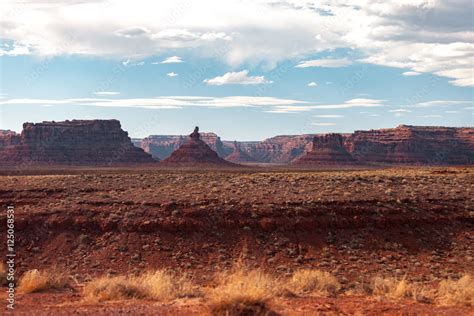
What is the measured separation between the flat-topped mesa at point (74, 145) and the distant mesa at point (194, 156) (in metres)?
10.0

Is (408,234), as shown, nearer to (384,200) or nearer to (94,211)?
(384,200)

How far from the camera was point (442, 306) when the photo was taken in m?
11.3

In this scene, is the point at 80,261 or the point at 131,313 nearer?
the point at 131,313

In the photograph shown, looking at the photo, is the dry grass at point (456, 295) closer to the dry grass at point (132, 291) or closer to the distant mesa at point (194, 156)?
the dry grass at point (132, 291)

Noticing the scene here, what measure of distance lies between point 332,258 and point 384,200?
21.7ft

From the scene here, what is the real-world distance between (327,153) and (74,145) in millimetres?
79607

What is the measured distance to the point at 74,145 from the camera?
14588cm

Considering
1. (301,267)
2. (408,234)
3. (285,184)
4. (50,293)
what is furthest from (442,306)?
(285,184)

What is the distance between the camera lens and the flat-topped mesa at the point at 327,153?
159 metres

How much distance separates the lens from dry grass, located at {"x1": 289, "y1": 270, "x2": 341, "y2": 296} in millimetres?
13359

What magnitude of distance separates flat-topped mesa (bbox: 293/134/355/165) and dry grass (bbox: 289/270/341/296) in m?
143

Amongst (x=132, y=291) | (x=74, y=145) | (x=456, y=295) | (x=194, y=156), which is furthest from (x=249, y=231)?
Answer: (x=74, y=145)

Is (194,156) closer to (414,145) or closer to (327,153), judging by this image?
(327,153)

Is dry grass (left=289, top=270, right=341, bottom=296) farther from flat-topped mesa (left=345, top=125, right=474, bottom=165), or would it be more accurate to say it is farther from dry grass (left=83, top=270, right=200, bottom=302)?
flat-topped mesa (left=345, top=125, right=474, bottom=165)
